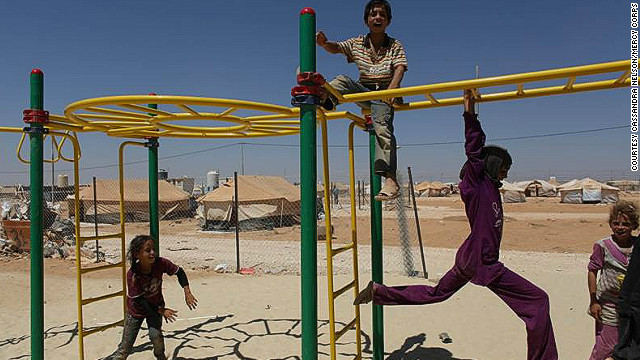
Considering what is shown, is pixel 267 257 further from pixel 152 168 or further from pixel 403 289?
pixel 403 289

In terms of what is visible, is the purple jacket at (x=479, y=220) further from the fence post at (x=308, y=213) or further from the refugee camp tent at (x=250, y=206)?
the refugee camp tent at (x=250, y=206)

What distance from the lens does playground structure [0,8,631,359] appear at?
8.15 feet

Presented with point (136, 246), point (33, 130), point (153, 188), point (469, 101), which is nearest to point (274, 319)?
point (153, 188)

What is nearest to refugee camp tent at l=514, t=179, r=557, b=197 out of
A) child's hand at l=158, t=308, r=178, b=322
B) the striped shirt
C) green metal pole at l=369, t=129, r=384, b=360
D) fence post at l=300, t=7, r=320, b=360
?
green metal pole at l=369, t=129, r=384, b=360

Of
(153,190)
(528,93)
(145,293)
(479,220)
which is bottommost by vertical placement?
(145,293)

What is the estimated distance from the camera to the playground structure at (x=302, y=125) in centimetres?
248

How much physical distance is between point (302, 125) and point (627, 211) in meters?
2.07

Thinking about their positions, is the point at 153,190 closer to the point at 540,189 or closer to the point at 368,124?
the point at 368,124

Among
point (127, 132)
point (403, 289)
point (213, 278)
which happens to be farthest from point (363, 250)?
point (403, 289)

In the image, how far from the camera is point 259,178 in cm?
2130

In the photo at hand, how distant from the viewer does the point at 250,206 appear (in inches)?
769

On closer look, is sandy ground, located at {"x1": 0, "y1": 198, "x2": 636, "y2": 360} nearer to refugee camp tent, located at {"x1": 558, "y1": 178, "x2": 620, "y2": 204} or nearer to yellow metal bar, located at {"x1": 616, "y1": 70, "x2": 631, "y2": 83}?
yellow metal bar, located at {"x1": 616, "y1": 70, "x2": 631, "y2": 83}

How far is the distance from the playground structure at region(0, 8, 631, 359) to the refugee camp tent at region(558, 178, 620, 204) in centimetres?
3566

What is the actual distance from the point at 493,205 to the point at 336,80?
1.26m
